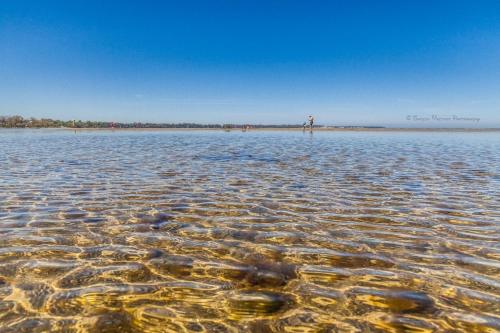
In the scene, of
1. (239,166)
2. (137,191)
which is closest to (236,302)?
(137,191)

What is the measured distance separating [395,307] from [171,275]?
2847 mm

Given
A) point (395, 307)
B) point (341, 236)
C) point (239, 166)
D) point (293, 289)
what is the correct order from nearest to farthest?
1. point (395, 307)
2. point (293, 289)
3. point (341, 236)
4. point (239, 166)

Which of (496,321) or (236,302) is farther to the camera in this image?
(236,302)

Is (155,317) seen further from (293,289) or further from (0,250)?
(0,250)

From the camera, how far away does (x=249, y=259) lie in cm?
507

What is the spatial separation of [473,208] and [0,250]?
9.71 meters

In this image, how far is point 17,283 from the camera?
4.21 meters

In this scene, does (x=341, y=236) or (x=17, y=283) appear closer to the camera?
(x=17, y=283)

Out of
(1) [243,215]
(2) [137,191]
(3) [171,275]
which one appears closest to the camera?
(3) [171,275]

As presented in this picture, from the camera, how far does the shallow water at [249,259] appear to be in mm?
3564

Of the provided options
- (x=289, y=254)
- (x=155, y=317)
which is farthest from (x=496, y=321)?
(x=155, y=317)

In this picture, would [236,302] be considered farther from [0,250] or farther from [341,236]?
[0,250]

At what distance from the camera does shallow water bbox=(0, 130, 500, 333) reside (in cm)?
356

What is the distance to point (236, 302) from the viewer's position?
3.86 meters
